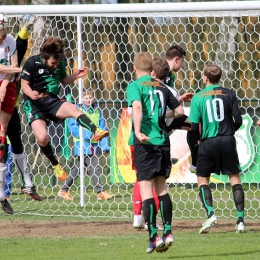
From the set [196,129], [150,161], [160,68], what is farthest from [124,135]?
[150,161]

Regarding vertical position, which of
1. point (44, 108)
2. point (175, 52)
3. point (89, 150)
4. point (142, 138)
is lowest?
point (89, 150)

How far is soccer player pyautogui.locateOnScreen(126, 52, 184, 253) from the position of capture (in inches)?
291

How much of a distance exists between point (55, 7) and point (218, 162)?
3412 mm

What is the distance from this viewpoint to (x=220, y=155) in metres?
9.00

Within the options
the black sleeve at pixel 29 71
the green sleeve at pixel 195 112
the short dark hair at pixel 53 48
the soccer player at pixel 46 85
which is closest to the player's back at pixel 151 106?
the green sleeve at pixel 195 112

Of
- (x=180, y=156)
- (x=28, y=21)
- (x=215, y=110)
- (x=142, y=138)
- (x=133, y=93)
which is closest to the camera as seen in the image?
(x=142, y=138)

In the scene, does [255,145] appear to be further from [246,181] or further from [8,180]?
Result: [8,180]

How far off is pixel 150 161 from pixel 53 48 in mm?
2738

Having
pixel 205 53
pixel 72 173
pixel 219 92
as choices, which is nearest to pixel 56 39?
pixel 219 92

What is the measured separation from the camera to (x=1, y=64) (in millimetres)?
9305

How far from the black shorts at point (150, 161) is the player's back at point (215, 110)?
1.66m

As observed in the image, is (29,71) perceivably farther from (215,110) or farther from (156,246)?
(156,246)

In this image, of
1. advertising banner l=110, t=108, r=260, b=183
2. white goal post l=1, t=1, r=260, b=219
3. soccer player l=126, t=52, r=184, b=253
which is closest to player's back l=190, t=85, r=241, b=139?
soccer player l=126, t=52, r=184, b=253

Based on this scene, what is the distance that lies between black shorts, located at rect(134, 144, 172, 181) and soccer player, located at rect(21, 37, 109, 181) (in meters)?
2.09
